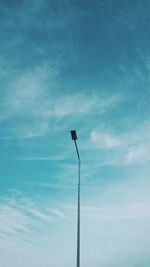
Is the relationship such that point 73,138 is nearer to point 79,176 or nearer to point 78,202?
point 79,176

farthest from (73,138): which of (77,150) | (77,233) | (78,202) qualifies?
(77,233)

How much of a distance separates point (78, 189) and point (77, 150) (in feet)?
8.11

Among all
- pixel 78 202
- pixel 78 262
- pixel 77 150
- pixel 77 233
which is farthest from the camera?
pixel 77 150

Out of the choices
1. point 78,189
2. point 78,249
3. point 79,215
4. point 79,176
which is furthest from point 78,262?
point 79,176

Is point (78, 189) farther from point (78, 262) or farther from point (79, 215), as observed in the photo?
point (78, 262)

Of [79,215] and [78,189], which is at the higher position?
[78,189]

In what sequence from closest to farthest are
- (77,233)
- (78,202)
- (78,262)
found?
1. (78,262)
2. (77,233)
3. (78,202)

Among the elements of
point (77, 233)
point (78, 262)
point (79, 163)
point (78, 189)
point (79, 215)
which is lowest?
point (78, 262)

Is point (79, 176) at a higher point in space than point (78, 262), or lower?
higher

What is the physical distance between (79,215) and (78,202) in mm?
904

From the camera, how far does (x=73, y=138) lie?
17.9 meters

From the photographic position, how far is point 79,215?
1616cm

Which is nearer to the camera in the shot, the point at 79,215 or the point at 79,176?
the point at 79,215

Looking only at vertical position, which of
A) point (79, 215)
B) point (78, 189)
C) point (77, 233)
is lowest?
point (77, 233)
